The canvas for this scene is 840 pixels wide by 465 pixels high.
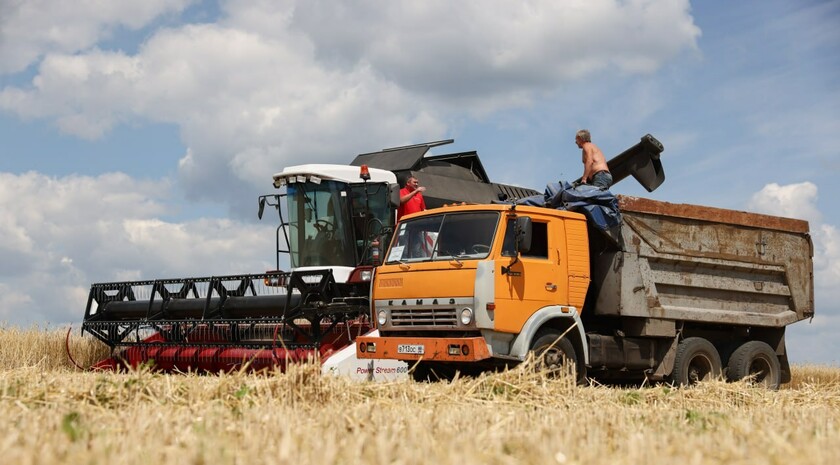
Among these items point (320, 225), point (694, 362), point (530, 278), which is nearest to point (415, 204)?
point (320, 225)

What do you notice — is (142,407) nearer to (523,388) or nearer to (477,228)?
(523,388)

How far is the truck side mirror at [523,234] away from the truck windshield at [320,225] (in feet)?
16.5

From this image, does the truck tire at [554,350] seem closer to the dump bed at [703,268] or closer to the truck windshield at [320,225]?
the dump bed at [703,268]

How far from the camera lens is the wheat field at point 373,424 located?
466 centimetres

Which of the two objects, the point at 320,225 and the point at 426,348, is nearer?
the point at 426,348

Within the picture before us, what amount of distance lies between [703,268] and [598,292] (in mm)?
2055

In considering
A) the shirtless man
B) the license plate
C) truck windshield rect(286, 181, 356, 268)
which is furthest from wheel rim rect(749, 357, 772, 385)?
truck windshield rect(286, 181, 356, 268)

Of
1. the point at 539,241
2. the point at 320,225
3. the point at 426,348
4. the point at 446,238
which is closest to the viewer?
the point at 426,348

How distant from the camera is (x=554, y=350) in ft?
35.9

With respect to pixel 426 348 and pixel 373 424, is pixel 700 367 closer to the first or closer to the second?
pixel 426 348

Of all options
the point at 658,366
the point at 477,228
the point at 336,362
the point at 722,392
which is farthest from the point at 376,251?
the point at 722,392

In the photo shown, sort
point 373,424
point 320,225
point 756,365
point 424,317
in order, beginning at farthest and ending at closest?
1. point 320,225
2. point 756,365
3. point 424,317
4. point 373,424

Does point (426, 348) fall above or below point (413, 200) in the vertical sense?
below

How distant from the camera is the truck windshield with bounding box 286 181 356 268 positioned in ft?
49.9
